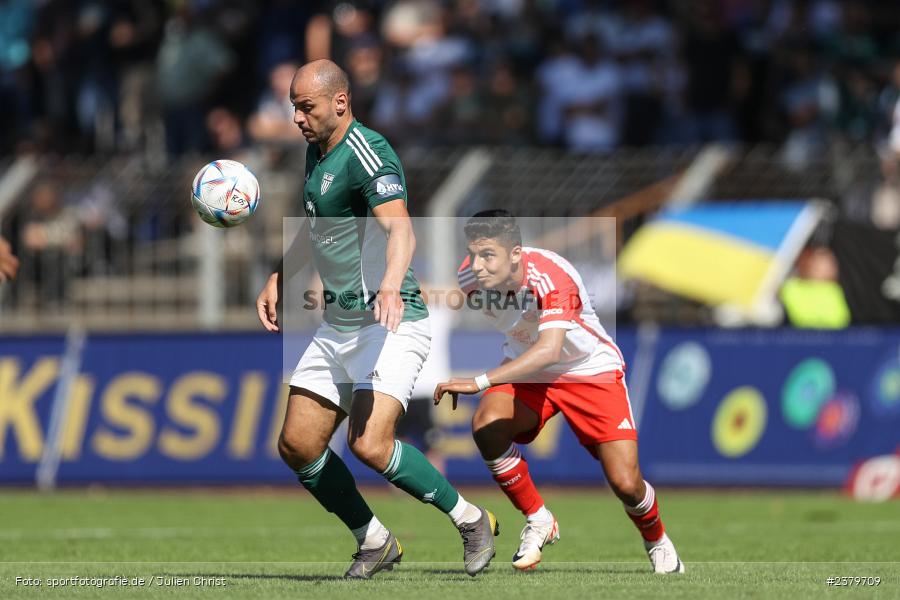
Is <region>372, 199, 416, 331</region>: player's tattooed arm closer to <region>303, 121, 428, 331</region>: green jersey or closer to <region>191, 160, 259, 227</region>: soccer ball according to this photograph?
<region>303, 121, 428, 331</region>: green jersey

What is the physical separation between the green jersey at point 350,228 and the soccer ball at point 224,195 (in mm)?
465

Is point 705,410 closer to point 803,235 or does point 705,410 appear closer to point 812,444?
point 812,444

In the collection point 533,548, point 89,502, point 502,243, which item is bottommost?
point 89,502

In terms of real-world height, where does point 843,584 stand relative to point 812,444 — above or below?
above

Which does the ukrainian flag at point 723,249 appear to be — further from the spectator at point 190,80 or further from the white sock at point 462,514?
the white sock at point 462,514

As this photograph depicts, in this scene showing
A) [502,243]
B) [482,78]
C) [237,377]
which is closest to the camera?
[502,243]

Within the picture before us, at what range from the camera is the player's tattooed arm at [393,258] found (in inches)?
Result: 314

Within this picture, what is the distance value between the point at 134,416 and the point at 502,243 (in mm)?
8712

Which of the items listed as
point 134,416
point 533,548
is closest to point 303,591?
point 533,548

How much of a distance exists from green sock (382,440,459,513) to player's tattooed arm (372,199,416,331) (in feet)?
2.98

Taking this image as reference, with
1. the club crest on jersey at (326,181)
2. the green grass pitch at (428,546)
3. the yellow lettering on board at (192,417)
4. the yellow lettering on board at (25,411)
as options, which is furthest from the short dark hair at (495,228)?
the yellow lettering on board at (25,411)

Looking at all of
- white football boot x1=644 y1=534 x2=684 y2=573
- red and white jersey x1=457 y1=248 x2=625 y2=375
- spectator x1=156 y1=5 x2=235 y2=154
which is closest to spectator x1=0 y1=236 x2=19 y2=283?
red and white jersey x1=457 y1=248 x2=625 y2=375

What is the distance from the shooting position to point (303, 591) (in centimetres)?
804

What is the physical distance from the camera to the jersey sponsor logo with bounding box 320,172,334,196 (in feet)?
28.3
